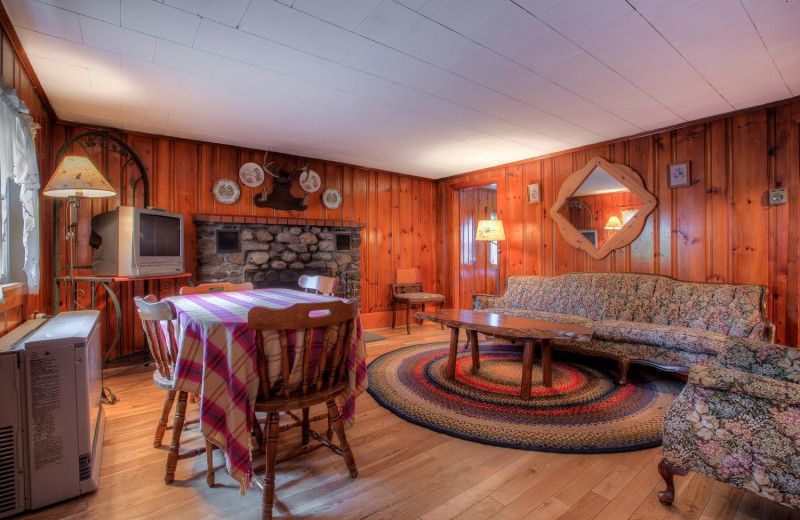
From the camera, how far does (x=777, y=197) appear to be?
2984 mm

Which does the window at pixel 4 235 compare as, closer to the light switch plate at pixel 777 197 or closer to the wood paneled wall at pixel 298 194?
the wood paneled wall at pixel 298 194

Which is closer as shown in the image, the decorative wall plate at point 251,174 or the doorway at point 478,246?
the decorative wall plate at point 251,174

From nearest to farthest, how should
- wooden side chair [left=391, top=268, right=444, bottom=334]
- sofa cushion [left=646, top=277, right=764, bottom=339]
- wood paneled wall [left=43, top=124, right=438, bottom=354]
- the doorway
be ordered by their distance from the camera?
1. sofa cushion [left=646, top=277, right=764, bottom=339]
2. wood paneled wall [left=43, top=124, right=438, bottom=354]
3. wooden side chair [left=391, top=268, right=444, bottom=334]
4. the doorway

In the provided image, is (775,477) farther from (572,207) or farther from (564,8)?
(572,207)

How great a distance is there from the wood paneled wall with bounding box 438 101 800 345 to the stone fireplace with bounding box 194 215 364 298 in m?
2.60

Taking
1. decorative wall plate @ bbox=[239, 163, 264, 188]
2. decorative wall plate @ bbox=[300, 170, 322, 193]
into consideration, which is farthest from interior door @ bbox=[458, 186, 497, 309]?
decorative wall plate @ bbox=[239, 163, 264, 188]

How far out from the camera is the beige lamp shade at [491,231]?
15.3ft

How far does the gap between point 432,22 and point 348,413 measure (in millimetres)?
2007

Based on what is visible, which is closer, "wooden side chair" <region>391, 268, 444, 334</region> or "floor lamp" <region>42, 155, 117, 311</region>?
"floor lamp" <region>42, 155, 117, 311</region>

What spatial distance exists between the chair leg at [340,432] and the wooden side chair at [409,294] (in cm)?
324

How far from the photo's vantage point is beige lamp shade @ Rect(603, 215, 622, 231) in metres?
3.96

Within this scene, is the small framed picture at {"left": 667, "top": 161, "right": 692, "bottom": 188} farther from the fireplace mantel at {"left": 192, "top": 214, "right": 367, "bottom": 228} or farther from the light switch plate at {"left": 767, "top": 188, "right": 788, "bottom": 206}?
the fireplace mantel at {"left": 192, "top": 214, "right": 367, "bottom": 228}

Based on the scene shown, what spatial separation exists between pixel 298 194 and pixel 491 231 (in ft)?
8.05

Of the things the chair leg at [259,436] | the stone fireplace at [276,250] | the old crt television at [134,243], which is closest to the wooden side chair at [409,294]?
the stone fireplace at [276,250]
